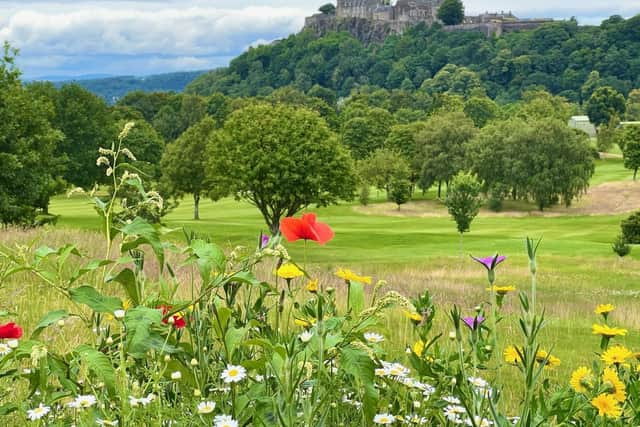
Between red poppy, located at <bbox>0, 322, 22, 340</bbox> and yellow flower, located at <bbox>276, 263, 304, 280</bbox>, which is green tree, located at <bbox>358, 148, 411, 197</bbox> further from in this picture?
red poppy, located at <bbox>0, 322, 22, 340</bbox>

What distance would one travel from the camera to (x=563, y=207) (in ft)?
196

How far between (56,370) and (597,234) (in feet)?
152

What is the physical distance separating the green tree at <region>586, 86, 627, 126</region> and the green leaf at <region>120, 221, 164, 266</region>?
11316cm

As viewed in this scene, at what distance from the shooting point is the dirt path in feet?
187

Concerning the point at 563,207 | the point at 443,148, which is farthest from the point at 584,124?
the point at 563,207

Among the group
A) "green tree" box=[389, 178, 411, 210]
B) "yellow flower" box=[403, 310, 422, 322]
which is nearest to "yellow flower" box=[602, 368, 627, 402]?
"yellow flower" box=[403, 310, 422, 322]

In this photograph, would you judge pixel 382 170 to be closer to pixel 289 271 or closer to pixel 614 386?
pixel 289 271

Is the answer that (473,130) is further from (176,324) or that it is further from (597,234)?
(176,324)

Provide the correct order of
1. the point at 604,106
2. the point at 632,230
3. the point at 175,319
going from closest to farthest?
the point at 175,319, the point at 632,230, the point at 604,106

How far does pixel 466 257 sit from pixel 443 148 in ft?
120

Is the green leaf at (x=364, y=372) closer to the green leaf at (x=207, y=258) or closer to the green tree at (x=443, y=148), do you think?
the green leaf at (x=207, y=258)

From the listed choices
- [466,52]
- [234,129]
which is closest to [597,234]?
[234,129]

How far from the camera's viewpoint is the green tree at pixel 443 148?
64.4 meters

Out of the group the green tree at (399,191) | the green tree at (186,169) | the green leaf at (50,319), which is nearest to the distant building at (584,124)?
the green tree at (399,191)
